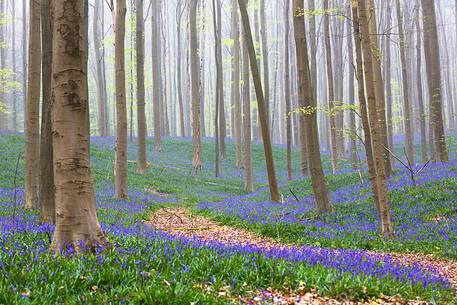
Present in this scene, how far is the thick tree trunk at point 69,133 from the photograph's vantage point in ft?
17.2

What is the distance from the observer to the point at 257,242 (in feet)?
31.9

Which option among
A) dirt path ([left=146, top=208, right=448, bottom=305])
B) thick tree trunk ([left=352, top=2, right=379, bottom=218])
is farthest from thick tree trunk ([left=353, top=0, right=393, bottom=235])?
dirt path ([left=146, top=208, right=448, bottom=305])

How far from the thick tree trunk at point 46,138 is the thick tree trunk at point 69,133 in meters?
2.54

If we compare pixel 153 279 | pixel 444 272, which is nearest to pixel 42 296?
pixel 153 279

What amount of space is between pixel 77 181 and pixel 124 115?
11.1m

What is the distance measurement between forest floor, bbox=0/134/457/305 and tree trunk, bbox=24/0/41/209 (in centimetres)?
74

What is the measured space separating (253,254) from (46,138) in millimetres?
4519

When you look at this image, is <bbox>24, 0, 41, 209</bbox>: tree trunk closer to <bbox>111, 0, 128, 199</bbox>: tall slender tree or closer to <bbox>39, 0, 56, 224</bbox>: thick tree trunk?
<bbox>39, 0, 56, 224</bbox>: thick tree trunk

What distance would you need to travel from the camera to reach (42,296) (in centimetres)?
372

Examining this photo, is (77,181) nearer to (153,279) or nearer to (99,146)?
(153,279)

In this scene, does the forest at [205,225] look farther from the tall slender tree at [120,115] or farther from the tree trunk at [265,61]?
the tree trunk at [265,61]

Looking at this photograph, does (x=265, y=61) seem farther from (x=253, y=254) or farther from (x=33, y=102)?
(x=253, y=254)

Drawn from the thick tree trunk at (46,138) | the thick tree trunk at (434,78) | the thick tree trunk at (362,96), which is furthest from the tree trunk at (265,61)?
the thick tree trunk at (46,138)

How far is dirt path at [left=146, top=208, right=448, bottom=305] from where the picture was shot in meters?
4.61
